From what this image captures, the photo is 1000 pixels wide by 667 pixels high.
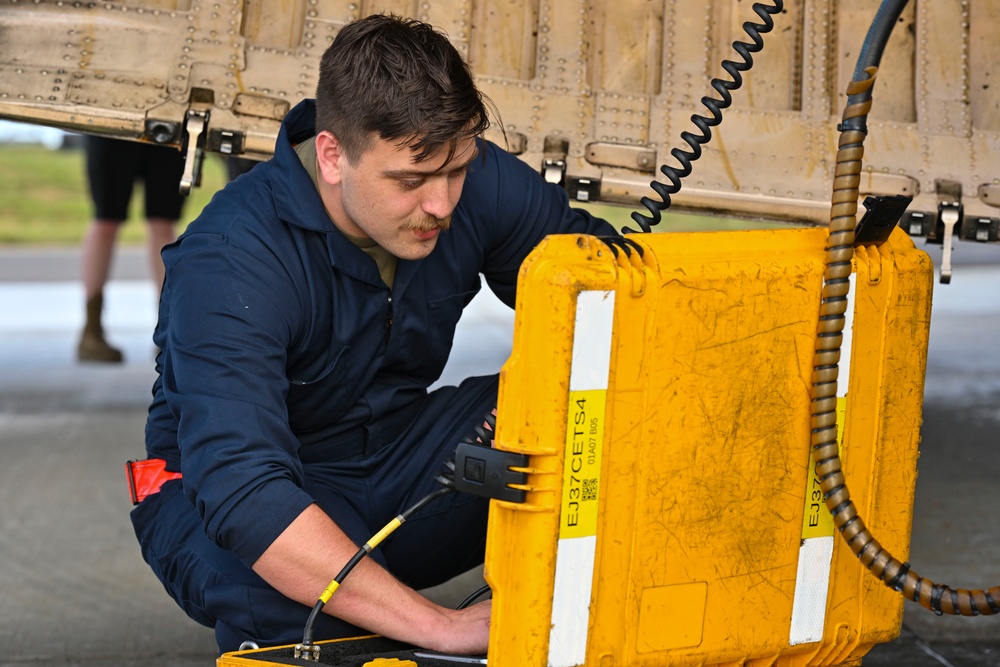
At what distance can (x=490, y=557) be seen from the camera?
1.69m

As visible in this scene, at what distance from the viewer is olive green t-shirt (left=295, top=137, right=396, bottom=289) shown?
2.17 m

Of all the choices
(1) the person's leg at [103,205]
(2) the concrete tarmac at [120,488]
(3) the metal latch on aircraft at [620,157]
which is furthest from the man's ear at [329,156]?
(1) the person's leg at [103,205]

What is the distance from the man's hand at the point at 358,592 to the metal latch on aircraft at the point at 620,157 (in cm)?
179

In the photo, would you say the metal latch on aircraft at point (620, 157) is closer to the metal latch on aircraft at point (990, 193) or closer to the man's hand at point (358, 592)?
the metal latch on aircraft at point (990, 193)

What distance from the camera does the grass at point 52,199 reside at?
390 inches

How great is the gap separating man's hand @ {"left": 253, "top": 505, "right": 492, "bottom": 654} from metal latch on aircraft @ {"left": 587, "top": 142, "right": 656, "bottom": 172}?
179 cm

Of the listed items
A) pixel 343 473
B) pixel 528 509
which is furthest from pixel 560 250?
pixel 343 473

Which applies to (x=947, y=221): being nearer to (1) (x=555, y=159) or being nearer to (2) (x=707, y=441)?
(1) (x=555, y=159)

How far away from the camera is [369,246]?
7.16 feet

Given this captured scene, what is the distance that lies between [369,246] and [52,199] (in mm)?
10581

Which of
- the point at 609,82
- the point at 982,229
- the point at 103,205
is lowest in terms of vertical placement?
the point at 103,205

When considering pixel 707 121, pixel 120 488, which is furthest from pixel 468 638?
pixel 120 488

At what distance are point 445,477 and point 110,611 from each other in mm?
1557

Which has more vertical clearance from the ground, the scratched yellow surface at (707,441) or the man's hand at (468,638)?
the scratched yellow surface at (707,441)
